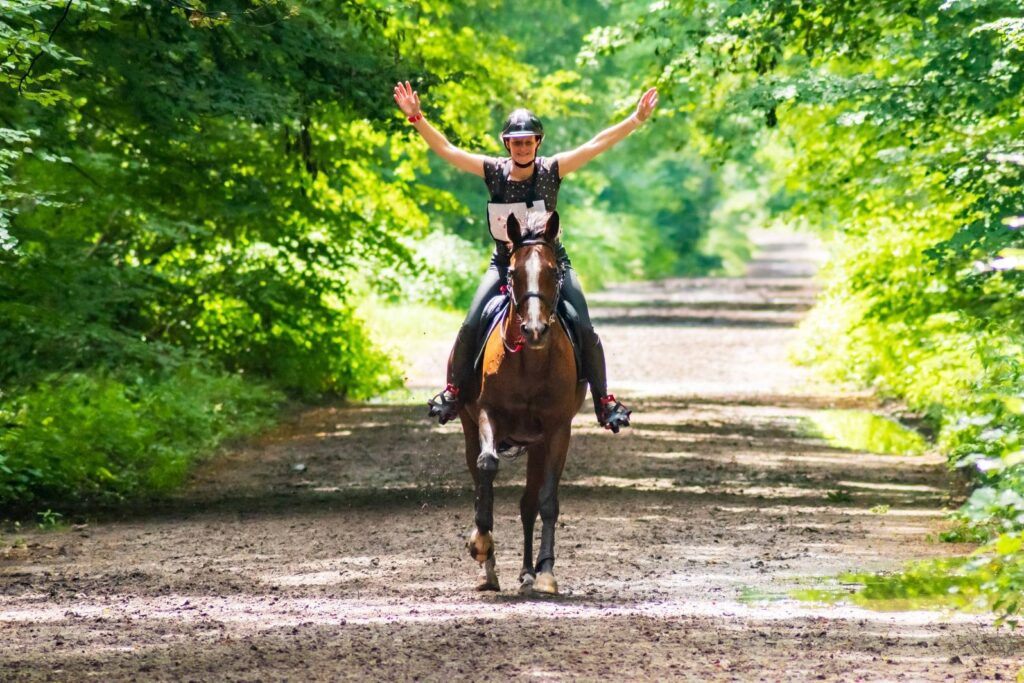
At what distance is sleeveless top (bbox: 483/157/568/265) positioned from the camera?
33.8ft

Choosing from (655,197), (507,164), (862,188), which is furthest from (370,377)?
(655,197)

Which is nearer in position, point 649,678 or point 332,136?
point 649,678

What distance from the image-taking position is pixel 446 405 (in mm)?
10695

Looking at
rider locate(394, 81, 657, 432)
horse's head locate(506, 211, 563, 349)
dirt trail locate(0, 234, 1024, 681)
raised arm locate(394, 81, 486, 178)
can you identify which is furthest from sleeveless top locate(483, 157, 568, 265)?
dirt trail locate(0, 234, 1024, 681)

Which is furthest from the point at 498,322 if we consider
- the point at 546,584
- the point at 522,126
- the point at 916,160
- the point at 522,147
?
the point at 916,160

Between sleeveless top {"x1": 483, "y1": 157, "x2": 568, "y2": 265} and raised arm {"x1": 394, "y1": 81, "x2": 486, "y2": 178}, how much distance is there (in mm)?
107

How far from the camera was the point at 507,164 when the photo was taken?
1039 centimetres

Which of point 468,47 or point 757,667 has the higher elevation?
point 468,47

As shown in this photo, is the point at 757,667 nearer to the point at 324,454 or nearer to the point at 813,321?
the point at 324,454

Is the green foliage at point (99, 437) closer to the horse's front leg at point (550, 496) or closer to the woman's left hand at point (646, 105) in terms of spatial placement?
the horse's front leg at point (550, 496)

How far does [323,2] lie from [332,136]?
23.5 ft

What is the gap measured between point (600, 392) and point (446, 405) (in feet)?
3.33

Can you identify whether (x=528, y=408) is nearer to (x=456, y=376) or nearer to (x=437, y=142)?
(x=456, y=376)

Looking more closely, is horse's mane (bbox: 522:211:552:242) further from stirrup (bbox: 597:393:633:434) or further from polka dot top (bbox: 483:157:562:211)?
stirrup (bbox: 597:393:633:434)
